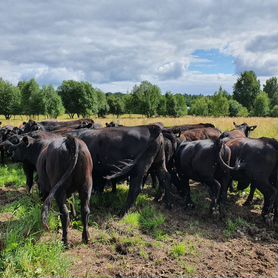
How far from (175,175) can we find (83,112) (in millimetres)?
60878

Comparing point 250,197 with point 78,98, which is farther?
point 78,98

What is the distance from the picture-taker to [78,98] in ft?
231

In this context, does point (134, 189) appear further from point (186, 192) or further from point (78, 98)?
point (78, 98)

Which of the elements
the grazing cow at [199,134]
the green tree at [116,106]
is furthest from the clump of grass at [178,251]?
the green tree at [116,106]

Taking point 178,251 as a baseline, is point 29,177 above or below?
above

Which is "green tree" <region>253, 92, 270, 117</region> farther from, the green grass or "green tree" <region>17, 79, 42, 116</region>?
the green grass

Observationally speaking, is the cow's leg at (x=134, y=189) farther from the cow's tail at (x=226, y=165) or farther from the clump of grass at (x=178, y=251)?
the clump of grass at (x=178, y=251)

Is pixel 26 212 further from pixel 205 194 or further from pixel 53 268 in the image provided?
pixel 205 194

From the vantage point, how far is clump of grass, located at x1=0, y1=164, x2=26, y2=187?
11039 millimetres

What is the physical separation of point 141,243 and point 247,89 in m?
85.2

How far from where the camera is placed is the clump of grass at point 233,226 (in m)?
7.31

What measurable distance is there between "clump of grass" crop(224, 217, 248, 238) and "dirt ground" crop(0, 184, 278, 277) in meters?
0.02

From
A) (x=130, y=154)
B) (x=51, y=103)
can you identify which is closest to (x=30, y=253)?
(x=130, y=154)

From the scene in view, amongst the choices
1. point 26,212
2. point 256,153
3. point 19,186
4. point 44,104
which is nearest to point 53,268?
point 26,212
